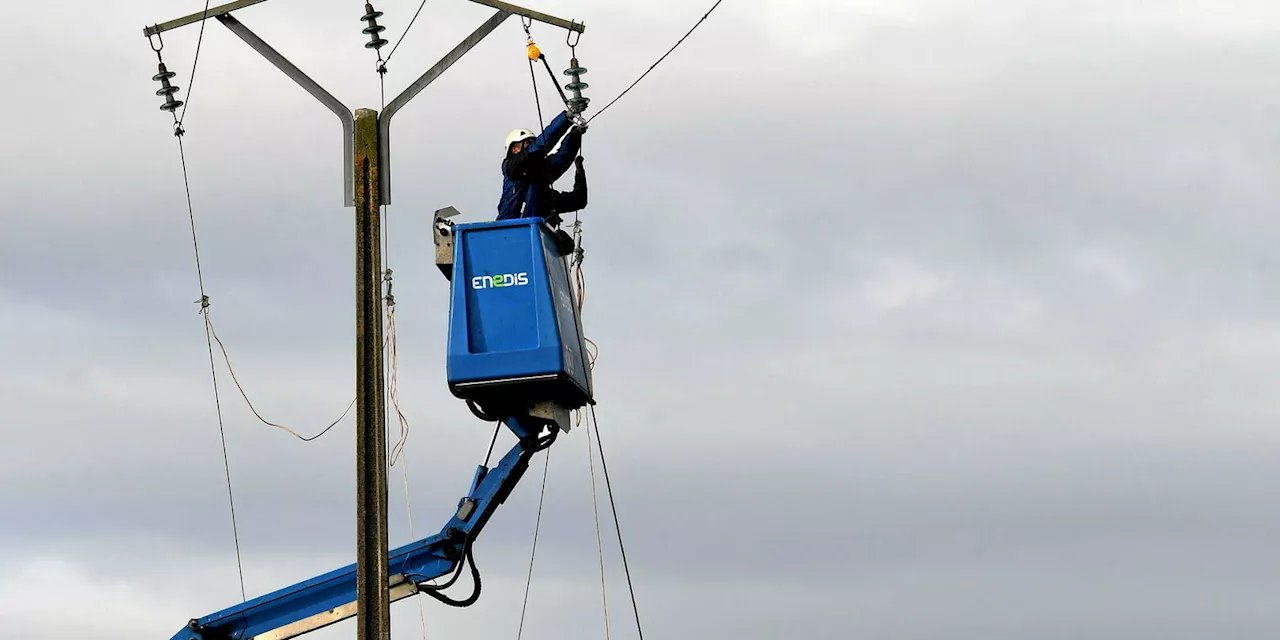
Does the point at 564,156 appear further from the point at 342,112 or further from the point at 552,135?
the point at 342,112

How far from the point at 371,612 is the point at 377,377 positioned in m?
1.80

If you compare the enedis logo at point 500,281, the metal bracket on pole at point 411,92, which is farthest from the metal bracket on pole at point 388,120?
the enedis logo at point 500,281

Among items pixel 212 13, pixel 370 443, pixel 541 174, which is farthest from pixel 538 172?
pixel 370 443

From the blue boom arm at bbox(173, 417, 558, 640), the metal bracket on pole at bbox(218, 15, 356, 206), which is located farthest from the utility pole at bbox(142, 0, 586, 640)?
the blue boom arm at bbox(173, 417, 558, 640)

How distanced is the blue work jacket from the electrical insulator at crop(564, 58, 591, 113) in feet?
1.26

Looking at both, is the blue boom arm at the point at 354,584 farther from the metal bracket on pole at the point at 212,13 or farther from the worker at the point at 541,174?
the metal bracket on pole at the point at 212,13

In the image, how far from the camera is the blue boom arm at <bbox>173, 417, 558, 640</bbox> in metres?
19.0

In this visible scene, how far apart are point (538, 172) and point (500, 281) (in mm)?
1732

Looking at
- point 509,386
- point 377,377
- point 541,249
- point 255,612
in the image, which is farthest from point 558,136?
point 255,612

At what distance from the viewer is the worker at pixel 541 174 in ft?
61.8

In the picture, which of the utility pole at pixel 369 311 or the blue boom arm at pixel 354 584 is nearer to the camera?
the utility pole at pixel 369 311

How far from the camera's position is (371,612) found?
600 inches

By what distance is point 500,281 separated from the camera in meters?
17.6

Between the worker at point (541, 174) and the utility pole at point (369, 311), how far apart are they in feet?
7.27
